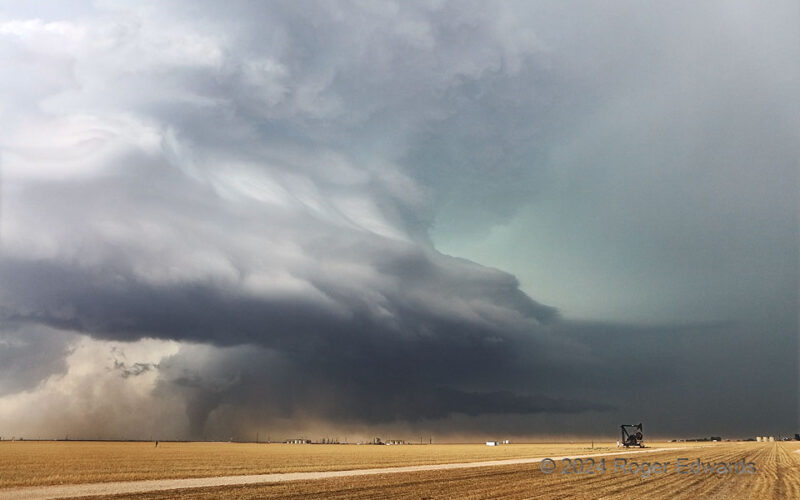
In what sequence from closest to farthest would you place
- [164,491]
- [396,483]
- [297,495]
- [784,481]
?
[297,495] → [164,491] → [396,483] → [784,481]

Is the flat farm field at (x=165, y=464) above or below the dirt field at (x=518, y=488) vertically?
below

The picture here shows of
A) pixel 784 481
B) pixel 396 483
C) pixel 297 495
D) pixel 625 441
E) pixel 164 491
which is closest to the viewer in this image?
pixel 297 495

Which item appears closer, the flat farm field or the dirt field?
the dirt field

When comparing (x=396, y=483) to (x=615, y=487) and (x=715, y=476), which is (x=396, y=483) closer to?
(x=615, y=487)

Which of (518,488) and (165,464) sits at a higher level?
(518,488)

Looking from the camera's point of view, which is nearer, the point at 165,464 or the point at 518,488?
the point at 518,488

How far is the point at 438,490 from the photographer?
118 ft

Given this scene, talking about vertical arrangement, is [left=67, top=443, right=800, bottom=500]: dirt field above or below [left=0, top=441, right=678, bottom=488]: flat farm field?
above

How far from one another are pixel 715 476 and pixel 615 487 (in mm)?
17335

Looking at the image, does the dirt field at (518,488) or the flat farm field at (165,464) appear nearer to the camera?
the dirt field at (518,488)

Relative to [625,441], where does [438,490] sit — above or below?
above

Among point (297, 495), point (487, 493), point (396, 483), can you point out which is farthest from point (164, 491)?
point (487, 493)

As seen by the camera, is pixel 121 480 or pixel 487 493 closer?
pixel 487 493

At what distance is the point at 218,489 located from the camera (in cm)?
3616
